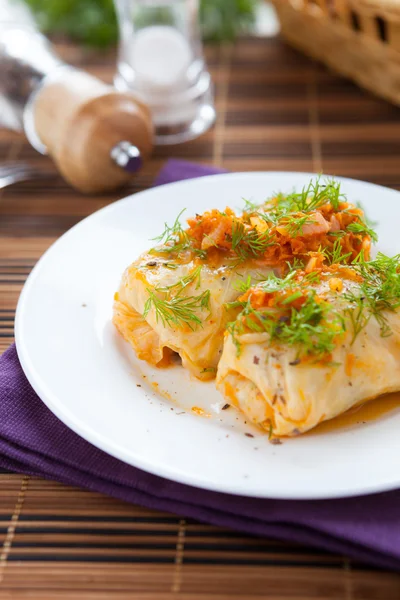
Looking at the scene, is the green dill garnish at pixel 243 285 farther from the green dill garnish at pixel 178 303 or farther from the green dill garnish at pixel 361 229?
the green dill garnish at pixel 361 229

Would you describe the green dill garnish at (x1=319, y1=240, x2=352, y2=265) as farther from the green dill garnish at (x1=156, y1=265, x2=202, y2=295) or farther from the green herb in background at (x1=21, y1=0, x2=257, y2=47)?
the green herb in background at (x1=21, y1=0, x2=257, y2=47)

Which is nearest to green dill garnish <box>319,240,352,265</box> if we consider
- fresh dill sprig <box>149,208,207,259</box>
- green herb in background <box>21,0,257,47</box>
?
fresh dill sprig <box>149,208,207,259</box>

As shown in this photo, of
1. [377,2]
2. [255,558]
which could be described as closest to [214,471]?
[255,558]

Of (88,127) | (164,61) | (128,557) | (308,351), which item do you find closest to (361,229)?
(308,351)

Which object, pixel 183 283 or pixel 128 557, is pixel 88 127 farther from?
pixel 128 557

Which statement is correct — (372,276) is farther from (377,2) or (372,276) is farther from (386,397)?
(377,2)

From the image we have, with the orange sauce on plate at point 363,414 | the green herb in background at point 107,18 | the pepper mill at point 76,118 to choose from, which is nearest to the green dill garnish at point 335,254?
the orange sauce on plate at point 363,414

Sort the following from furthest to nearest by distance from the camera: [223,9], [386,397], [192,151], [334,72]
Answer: [223,9] → [334,72] → [192,151] → [386,397]
